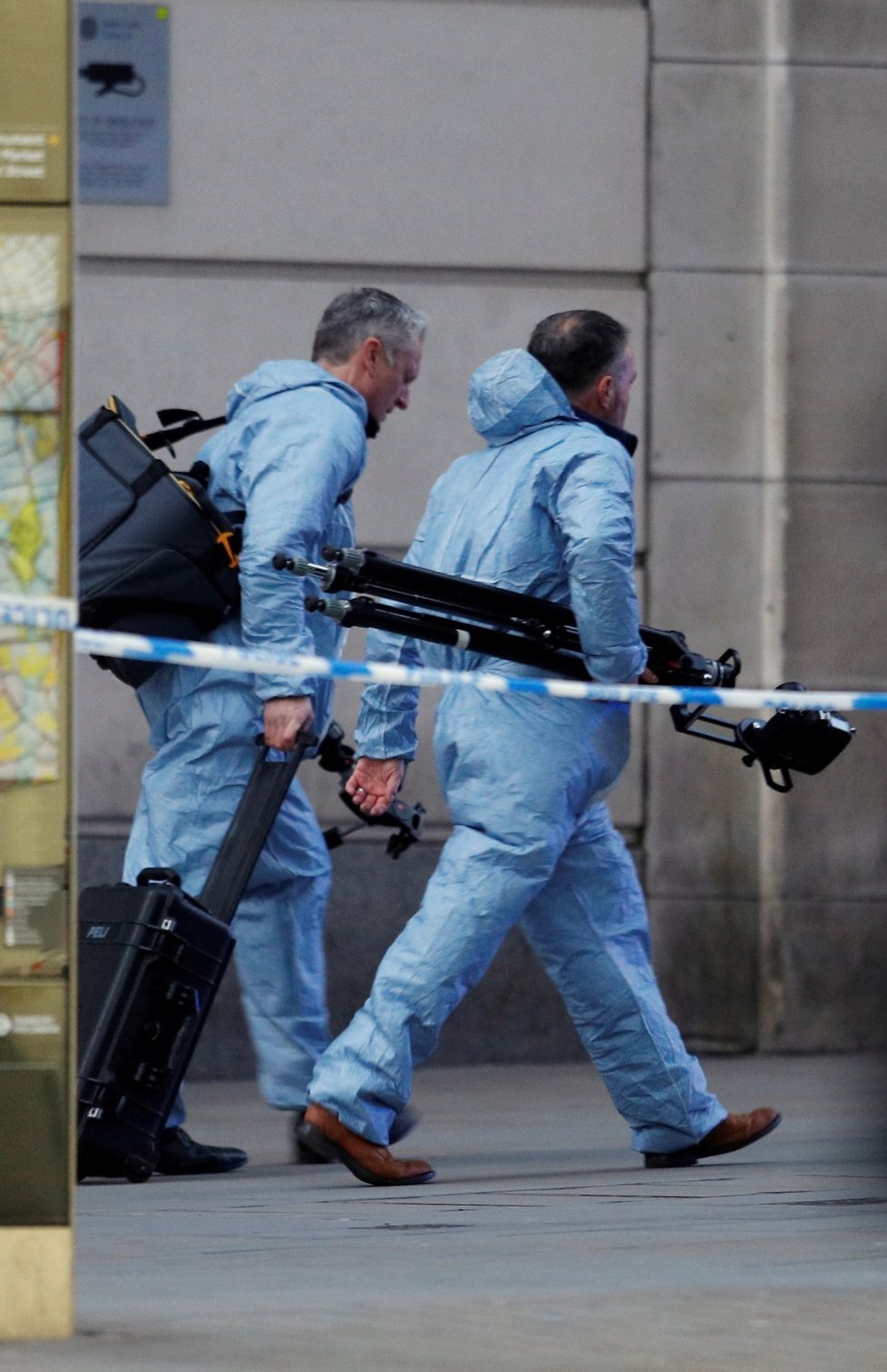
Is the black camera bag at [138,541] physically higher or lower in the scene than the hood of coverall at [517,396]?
lower

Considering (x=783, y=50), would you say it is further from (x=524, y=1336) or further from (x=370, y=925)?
(x=524, y=1336)

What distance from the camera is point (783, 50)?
27.2 ft

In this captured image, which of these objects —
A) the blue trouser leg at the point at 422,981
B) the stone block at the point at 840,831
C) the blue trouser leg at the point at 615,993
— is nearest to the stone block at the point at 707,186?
the stone block at the point at 840,831

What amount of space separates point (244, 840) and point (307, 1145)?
0.66 meters

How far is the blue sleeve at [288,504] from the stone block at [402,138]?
2.36 meters

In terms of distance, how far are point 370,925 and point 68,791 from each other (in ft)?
14.8

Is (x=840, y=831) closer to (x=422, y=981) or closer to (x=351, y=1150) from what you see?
(x=422, y=981)

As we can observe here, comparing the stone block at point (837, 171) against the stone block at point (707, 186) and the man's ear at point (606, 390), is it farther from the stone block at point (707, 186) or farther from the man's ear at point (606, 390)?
the man's ear at point (606, 390)

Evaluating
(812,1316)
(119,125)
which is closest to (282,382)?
(119,125)

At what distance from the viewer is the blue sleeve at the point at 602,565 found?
17.8 ft

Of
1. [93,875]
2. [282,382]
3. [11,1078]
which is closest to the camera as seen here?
[11,1078]

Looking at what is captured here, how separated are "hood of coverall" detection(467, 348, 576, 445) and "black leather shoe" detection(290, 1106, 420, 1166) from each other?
4.87 feet

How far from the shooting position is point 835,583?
27.5 feet

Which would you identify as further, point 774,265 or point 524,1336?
point 774,265
